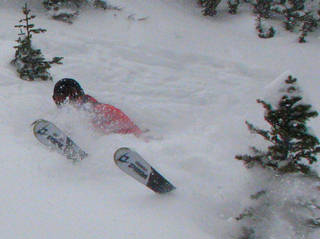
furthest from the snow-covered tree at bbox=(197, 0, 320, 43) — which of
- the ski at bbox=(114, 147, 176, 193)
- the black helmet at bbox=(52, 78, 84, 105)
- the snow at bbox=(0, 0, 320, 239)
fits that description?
the ski at bbox=(114, 147, 176, 193)

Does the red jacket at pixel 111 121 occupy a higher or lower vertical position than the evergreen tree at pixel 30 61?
lower

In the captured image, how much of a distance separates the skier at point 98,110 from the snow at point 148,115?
16cm

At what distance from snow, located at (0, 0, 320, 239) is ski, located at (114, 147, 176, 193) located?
0.16 meters

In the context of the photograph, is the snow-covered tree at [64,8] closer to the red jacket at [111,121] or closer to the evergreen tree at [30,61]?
the evergreen tree at [30,61]

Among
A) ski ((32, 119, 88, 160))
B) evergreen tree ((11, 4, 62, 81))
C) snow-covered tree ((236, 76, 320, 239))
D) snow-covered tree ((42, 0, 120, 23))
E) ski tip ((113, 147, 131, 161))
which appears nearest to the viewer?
snow-covered tree ((236, 76, 320, 239))

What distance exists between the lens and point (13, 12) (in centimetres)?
898

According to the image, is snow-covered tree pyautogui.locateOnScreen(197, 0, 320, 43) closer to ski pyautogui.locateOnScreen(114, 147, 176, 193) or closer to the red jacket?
the red jacket

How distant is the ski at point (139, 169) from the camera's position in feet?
10.6

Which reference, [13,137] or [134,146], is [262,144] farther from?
[13,137]

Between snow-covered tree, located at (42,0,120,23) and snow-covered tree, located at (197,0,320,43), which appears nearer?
snow-covered tree, located at (197,0,320,43)

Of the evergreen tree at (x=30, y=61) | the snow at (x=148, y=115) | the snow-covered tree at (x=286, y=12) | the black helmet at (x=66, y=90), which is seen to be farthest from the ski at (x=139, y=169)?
the snow-covered tree at (x=286, y=12)

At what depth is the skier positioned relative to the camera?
195 inches

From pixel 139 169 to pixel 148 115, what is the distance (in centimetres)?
274

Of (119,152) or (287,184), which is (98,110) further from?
(287,184)
